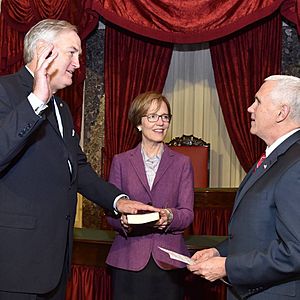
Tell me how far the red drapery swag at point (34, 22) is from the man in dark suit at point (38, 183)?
3.88m

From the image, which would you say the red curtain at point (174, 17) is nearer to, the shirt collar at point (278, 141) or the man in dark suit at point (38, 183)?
the man in dark suit at point (38, 183)

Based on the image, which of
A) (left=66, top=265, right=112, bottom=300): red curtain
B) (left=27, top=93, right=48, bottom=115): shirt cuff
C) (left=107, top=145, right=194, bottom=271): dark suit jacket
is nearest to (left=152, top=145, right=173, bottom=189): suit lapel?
(left=107, top=145, right=194, bottom=271): dark suit jacket

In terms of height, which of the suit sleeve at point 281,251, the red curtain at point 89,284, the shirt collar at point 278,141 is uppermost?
the shirt collar at point 278,141

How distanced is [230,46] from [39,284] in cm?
518

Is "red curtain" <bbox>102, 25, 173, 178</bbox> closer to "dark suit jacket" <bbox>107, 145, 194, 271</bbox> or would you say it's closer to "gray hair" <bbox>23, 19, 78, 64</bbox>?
"dark suit jacket" <bbox>107, 145, 194, 271</bbox>

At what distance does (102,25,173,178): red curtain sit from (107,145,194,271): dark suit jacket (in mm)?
3826

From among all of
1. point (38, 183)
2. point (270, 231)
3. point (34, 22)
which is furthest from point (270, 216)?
point (34, 22)

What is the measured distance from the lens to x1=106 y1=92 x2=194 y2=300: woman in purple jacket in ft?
10.5

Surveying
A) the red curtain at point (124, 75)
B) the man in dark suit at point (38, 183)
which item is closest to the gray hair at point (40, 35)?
the man in dark suit at point (38, 183)

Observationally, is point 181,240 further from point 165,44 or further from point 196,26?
point 165,44

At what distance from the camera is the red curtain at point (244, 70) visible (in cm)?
699

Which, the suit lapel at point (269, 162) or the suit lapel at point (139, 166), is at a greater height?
the suit lapel at point (139, 166)

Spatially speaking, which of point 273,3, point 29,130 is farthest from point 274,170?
point 273,3

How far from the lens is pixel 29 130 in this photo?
2.19 meters
